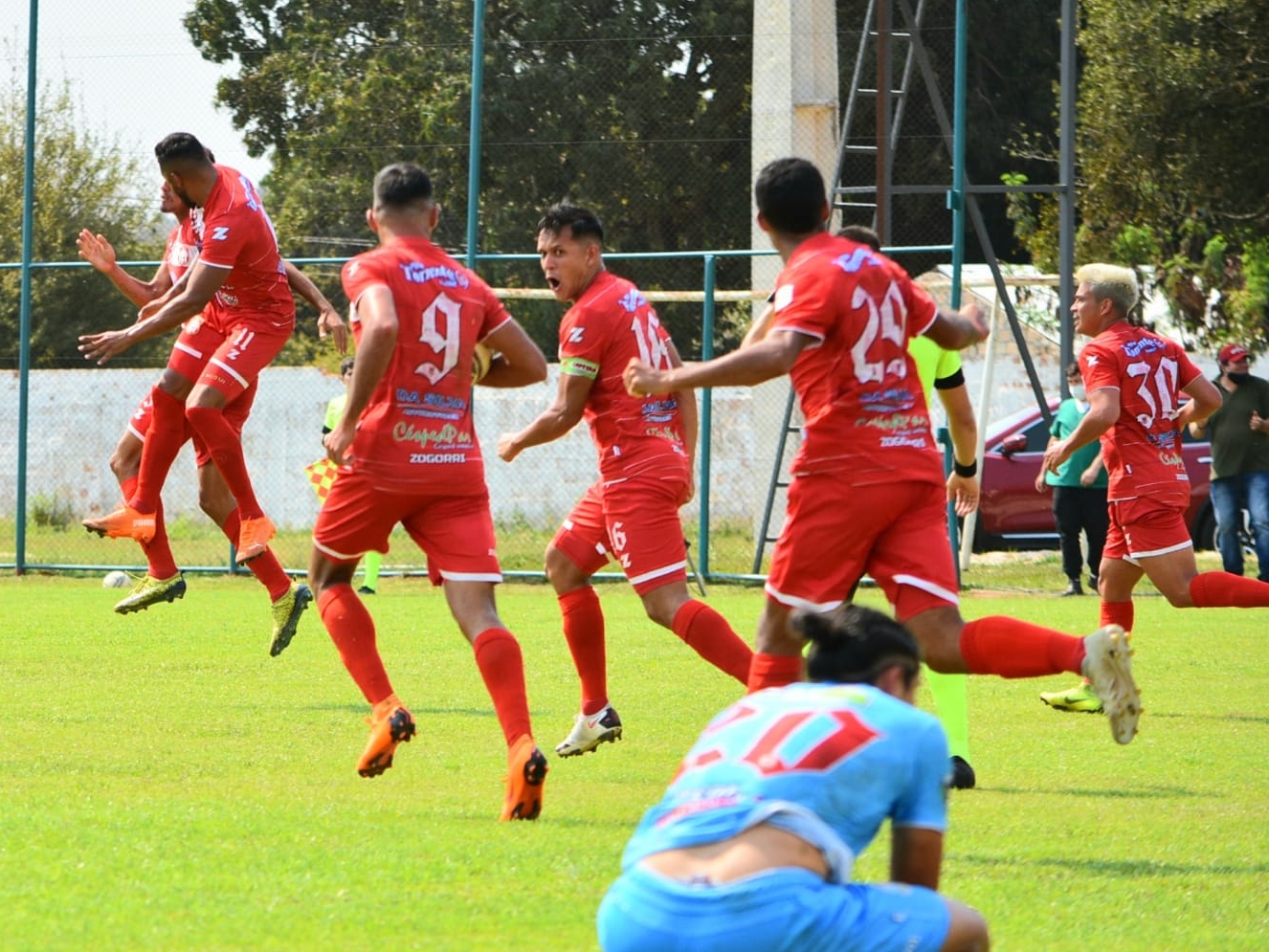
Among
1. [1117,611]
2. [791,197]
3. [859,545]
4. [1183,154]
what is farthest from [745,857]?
[1183,154]

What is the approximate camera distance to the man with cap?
16047mm

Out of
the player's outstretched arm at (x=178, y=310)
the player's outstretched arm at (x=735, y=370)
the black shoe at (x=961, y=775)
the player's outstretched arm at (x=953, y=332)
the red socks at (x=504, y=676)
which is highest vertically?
the player's outstretched arm at (x=178, y=310)

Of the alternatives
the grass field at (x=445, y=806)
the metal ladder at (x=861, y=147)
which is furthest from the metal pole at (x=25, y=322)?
the metal ladder at (x=861, y=147)

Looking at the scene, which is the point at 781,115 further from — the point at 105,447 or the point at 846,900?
the point at 846,900

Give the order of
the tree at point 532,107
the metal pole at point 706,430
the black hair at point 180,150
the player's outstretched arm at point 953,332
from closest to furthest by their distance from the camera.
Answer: the player's outstretched arm at point 953,332 → the black hair at point 180,150 → the metal pole at point 706,430 → the tree at point 532,107

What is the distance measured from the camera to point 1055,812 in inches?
260

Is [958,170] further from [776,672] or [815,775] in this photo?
[815,775]

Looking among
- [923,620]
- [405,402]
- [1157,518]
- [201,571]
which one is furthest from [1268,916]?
[201,571]

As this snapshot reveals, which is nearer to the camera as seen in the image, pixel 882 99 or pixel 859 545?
pixel 859 545

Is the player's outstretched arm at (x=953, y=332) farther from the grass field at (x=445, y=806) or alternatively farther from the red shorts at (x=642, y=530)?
the red shorts at (x=642, y=530)

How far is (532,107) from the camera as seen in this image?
69.2 feet

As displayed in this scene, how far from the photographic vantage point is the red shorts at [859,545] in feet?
18.9

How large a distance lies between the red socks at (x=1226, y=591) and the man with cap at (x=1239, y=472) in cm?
684

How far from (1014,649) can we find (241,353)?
5.23 metres
